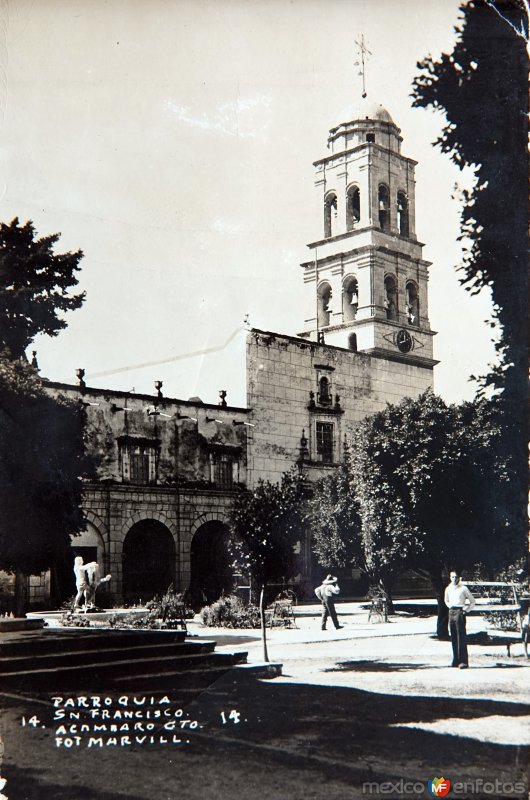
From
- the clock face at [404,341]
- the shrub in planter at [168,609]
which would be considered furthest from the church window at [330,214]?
the shrub in planter at [168,609]

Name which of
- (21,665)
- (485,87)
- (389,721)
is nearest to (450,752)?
(389,721)

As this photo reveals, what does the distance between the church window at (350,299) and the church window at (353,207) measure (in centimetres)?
201

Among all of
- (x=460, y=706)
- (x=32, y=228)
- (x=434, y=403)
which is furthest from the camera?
(x=434, y=403)

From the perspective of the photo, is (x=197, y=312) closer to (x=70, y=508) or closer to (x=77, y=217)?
(x=77, y=217)

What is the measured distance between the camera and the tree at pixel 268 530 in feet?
40.0

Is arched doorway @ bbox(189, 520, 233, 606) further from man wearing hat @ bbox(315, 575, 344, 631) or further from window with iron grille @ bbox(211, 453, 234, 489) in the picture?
man wearing hat @ bbox(315, 575, 344, 631)

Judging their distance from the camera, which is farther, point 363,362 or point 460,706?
point 363,362

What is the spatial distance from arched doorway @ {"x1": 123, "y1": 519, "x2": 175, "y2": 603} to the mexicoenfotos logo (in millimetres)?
16893

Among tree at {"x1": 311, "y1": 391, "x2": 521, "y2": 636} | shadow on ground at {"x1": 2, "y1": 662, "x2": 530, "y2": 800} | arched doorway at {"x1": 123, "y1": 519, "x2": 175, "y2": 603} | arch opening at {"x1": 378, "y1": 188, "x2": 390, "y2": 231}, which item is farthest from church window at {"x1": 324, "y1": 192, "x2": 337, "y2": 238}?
shadow on ground at {"x1": 2, "y1": 662, "x2": 530, "y2": 800}

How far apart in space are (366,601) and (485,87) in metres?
21.4

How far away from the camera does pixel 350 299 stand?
29500 millimetres

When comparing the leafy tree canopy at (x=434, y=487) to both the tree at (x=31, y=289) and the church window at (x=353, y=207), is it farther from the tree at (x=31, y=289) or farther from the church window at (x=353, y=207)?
the church window at (x=353, y=207)

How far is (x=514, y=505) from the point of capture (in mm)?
7691

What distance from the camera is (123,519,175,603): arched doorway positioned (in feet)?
73.3
